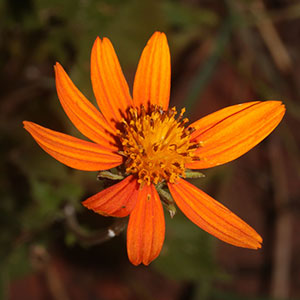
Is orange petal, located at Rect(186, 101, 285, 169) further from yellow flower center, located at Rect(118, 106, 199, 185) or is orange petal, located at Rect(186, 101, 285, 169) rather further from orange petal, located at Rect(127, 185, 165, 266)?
orange petal, located at Rect(127, 185, 165, 266)

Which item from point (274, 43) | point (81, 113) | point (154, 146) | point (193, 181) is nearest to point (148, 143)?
point (154, 146)

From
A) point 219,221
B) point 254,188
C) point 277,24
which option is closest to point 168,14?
point 277,24

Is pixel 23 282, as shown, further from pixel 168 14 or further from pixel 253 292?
pixel 168 14

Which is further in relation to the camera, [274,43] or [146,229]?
[274,43]

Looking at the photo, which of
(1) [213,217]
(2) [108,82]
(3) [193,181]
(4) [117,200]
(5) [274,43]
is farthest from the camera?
(5) [274,43]

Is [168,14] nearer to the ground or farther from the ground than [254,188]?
farther from the ground

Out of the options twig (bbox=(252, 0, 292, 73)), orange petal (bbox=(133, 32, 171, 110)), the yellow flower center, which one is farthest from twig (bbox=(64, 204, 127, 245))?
twig (bbox=(252, 0, 292, 73))

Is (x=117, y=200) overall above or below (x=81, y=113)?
below

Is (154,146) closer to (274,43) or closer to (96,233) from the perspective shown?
(96,233)
